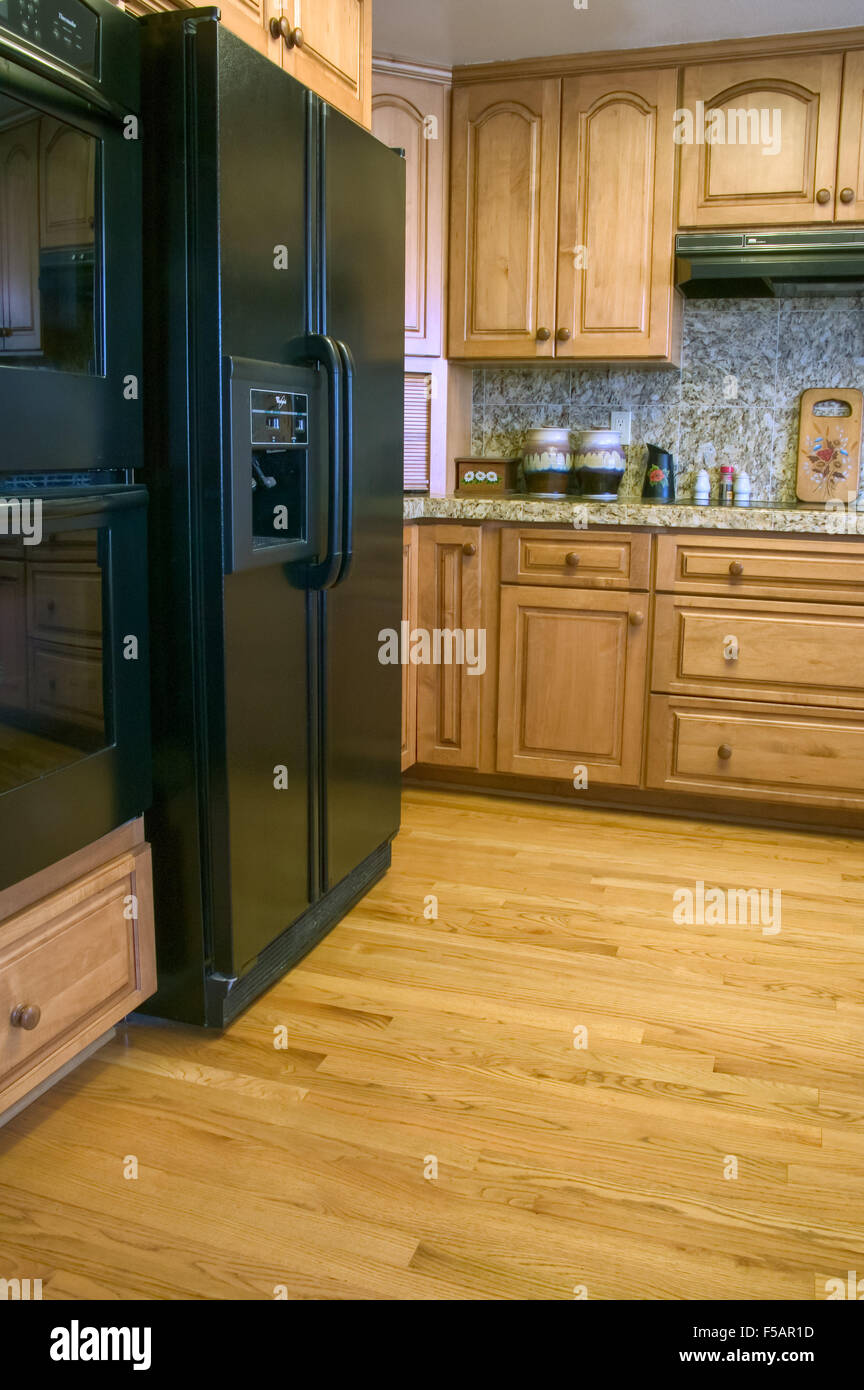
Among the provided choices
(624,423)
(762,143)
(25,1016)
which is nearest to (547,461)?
(624,423)

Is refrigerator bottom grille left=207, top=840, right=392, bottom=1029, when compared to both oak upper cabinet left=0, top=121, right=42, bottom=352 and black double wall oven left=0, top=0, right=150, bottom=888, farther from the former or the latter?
oak upper cabinet left=0, top=121, right=42, bottom=352

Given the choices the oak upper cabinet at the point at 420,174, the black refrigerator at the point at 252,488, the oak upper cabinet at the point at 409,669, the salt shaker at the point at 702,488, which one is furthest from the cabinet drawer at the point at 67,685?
the salt shaker at the point at 702,488

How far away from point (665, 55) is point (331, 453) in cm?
200

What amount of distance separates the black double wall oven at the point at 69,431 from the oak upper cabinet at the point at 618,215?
1.99 m

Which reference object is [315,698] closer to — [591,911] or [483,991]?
[483,991]

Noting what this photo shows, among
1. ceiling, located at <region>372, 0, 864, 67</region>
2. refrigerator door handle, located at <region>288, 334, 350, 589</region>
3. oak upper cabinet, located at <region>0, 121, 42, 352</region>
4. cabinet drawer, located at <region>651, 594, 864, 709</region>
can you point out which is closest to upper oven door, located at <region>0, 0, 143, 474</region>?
oak upper cabinet, located at <region>0, 121, 42, 352</region>

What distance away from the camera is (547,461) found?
3.76m

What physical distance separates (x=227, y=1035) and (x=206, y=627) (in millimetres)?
751

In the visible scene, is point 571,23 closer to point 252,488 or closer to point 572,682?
point 572,682

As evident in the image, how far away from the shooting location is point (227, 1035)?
7.01ft

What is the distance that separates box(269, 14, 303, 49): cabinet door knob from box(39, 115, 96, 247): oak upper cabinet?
779 millimetres

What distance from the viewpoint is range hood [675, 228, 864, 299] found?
3285mm

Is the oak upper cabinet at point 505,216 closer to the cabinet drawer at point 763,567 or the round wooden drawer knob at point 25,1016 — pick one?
the cabinet drawer at point 763,567
